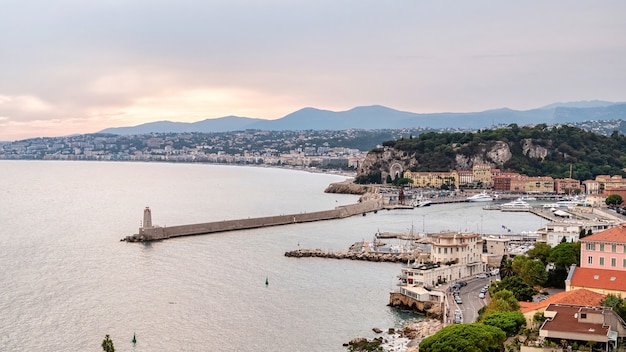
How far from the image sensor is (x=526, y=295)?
17359 millimetres

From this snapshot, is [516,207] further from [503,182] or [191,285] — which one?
[191,285]

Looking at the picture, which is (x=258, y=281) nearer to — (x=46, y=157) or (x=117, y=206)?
(x=117, y=206)

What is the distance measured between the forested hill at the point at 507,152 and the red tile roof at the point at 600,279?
57260 millimetres

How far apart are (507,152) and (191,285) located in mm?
59180

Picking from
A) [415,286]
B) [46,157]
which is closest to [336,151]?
[46,157]

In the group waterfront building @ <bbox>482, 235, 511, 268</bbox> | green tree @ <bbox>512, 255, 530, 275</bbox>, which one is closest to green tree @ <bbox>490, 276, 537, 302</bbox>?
green tree @ <bbox>512, 255, 530, 275</bbox>

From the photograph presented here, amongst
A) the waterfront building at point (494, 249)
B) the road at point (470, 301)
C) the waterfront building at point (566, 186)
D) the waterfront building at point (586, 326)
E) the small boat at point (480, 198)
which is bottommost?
the small boat at point (480, 198)

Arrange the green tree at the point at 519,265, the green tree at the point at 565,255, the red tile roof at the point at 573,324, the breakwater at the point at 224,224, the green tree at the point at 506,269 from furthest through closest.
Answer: the breakwater at the point at 224,224, the green tree at the point at 506,269, the green tree at the point at 519,265, the green tree at the point at 565,255, the red tile roof at the point at 573,324

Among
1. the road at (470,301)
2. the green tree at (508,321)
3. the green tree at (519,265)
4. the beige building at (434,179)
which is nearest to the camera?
the green tree at (508,321)

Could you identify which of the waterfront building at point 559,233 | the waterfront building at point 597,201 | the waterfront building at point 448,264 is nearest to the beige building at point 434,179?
the waterfront building at point 597,201

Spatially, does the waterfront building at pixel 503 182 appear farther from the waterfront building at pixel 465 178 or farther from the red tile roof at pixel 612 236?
the red tile roof at pixel 612 236

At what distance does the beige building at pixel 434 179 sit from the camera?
70.9m

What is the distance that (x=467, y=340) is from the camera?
1298 centimetres

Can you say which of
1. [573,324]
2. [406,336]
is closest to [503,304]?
[406,336]
